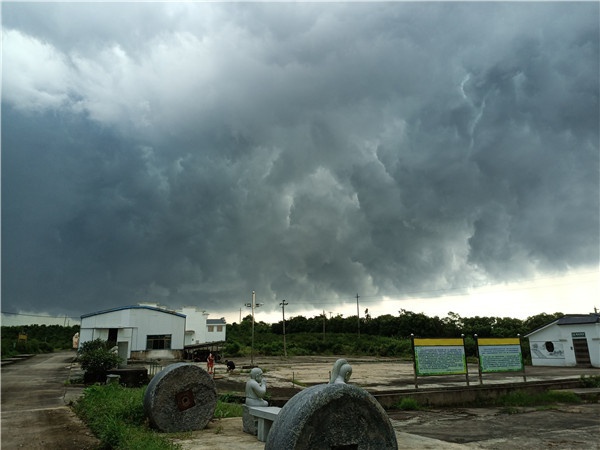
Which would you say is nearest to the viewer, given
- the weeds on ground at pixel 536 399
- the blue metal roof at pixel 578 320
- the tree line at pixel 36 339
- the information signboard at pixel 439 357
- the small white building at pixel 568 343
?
the weeds on ground at pixel 536 399

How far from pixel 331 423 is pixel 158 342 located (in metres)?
39.2

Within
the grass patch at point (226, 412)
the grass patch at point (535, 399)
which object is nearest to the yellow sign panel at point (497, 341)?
the grass patch at point (535, 399)

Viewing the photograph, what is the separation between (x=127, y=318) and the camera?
3894 centimetres

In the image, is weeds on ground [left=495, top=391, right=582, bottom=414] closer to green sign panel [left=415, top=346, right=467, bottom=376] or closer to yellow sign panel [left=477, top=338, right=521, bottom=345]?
green sign panel [left=415, top=346, right=467, bottom=376]

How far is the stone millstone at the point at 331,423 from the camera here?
4.38 m

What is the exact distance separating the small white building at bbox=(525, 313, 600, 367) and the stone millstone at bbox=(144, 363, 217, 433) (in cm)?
3061

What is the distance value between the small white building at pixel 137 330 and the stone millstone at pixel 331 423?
121ft

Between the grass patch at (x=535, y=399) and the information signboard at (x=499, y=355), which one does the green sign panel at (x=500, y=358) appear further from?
the grass patch at (x=535, y=399)

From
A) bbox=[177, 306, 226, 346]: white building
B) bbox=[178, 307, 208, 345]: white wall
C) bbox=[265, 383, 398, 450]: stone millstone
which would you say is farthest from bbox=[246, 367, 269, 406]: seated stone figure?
bbox=[178, 307, 208, 345]: white wall

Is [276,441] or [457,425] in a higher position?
[276,441]

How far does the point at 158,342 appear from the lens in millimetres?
40219

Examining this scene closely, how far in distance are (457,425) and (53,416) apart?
1035 cm

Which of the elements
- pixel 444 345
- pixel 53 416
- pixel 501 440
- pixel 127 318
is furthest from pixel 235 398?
pixel 127 318

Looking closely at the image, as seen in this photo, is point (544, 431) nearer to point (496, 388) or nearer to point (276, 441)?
point (496, 388)
